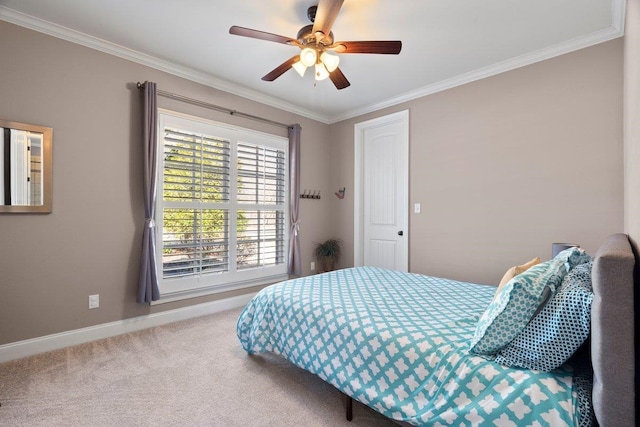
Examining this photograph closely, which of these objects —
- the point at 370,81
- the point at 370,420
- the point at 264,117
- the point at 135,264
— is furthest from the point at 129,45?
the point at 370,420

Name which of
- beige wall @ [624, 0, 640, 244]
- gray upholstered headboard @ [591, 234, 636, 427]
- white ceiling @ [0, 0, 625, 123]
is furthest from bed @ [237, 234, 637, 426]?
white ceiling @ [0, 0, 625, 123]

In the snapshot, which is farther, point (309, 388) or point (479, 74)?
point (479, 74)

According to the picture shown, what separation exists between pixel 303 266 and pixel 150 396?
2674 millimetres

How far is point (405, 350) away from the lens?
146 centimetres

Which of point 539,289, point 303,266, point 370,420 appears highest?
point 539,289

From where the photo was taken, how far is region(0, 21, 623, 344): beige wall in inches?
95.8

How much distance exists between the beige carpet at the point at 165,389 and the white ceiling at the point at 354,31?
2.68m

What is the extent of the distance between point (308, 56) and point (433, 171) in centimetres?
210

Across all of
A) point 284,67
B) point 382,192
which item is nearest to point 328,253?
point 382,192

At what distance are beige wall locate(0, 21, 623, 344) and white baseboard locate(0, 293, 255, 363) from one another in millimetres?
61

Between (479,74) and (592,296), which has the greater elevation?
(479,74)

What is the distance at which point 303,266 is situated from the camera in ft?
14.5

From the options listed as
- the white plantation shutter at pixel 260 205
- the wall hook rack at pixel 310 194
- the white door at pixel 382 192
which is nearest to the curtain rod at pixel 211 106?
the white plantation shutter at pixel 260 205

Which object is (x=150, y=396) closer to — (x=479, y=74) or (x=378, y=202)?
(x=378, y=202)
